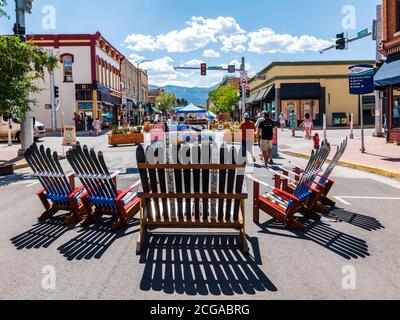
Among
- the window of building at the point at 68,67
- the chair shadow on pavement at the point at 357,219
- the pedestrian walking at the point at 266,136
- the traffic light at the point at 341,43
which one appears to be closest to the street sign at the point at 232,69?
the traffic light at the point at 341,43

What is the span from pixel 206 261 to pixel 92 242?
1684 mm

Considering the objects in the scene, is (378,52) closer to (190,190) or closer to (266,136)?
(266,136)

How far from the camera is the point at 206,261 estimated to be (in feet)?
16.3

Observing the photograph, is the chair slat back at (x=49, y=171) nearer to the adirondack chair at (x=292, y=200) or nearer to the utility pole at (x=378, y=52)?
the adirondack chair at (x=292, y=200)

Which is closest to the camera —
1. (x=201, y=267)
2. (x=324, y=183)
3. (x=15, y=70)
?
(x=201, y=267)

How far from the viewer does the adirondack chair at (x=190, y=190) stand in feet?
17.0

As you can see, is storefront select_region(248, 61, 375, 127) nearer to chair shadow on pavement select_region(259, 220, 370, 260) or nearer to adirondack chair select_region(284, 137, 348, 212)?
adirondack chair select_region(284, 137, 348, 212)

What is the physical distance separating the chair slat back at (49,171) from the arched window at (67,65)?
45308 millimetres

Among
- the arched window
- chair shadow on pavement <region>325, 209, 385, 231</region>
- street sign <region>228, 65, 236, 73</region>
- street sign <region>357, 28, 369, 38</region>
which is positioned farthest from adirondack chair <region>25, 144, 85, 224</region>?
the arched window

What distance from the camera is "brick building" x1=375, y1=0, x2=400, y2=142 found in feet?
67.4

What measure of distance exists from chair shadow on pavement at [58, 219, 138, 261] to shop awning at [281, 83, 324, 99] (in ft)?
148

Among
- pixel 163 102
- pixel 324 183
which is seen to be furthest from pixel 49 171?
pixel 163 102
